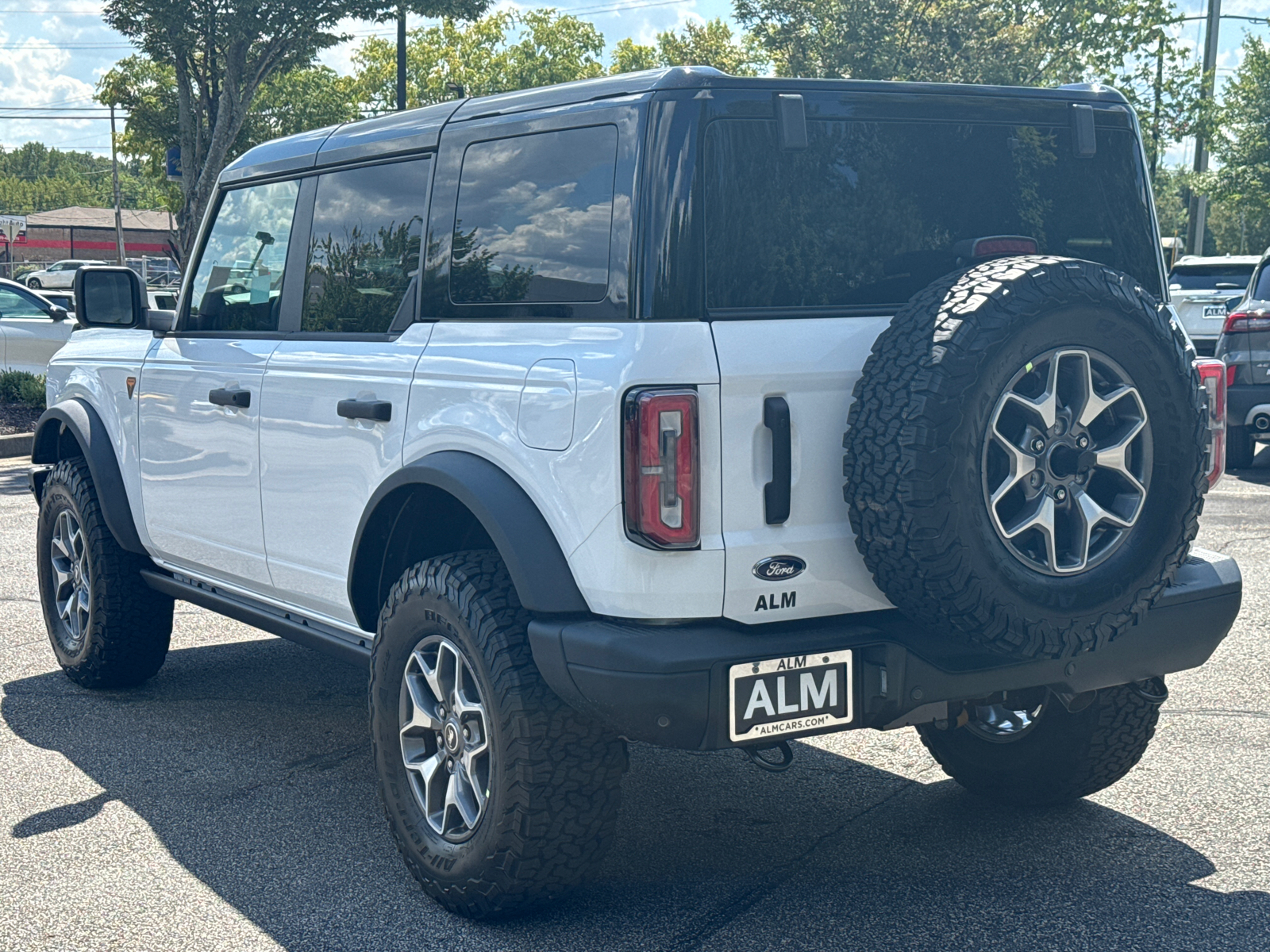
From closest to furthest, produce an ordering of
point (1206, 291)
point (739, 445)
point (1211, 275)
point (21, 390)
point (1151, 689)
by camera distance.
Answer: point (739, 445) < point (1151, 689) < point (21, 390) < point (1206, 291) < point (1211, 275)

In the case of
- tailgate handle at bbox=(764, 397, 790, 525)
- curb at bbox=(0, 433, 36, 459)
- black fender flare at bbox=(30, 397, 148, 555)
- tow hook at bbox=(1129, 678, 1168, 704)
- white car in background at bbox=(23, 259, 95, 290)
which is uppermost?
white car in background at bbox=(23, 259, 95, 290)

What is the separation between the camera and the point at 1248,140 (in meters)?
27.5

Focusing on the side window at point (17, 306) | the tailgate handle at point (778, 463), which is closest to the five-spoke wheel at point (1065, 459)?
the tailgate handle at point (778, 463)

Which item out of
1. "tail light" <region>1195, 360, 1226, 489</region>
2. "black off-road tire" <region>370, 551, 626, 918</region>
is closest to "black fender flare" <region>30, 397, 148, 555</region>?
"black off-road tire" <region>370, 551, 626, 918</region>

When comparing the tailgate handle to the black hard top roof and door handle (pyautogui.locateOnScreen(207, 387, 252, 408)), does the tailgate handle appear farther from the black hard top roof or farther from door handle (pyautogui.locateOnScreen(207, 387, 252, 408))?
door handle (pyautogui.locateOnScreen(207, 387, 252, 408))

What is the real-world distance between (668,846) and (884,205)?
71.8 inches

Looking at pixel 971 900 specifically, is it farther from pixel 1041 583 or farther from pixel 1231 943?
pixel 1041 583

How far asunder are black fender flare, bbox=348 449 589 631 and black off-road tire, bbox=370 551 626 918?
0.13m

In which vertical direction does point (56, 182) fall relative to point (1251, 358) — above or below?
above

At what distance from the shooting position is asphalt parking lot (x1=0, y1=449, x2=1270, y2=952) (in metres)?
3.46

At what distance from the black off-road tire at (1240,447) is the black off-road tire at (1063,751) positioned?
841cm

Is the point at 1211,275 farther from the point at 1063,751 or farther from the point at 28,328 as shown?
the point at 1063,751

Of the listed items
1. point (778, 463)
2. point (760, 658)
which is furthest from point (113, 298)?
point (760, 658)

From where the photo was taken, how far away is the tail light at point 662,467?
3096mm
